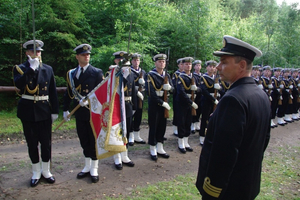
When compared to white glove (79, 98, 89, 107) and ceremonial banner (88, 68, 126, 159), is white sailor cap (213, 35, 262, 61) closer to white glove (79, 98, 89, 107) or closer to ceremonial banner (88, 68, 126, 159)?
ceremonial banner (88, 68, 126, 159)

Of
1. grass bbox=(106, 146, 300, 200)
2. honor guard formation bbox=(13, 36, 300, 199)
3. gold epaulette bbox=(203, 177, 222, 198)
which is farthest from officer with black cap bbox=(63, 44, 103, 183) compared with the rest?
gold epaulette bbox=(203, 177, 222, 198)

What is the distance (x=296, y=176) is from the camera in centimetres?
516

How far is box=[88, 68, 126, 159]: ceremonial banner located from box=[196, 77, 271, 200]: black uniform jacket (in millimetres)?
1967

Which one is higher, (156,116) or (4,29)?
(4,29)

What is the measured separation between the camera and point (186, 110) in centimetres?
624

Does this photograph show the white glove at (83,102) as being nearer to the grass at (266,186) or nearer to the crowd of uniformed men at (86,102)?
the crowd of uniformed men at (86,102)

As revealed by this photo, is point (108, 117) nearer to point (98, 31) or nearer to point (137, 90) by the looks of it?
point (137, 90)

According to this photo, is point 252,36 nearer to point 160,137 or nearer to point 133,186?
point 160,137

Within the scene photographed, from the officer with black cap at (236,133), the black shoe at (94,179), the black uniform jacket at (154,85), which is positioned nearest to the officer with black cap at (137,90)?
the black uniform jacket at (154,85)

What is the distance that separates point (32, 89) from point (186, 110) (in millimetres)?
3793

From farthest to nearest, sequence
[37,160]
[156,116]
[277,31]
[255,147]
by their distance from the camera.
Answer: [277,31], [156,116], [37,160], [255,147]

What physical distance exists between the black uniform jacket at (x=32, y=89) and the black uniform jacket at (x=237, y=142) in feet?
10.7

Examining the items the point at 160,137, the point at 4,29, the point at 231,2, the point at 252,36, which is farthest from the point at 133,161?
the point at 231,2

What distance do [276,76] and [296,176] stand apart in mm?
6430
